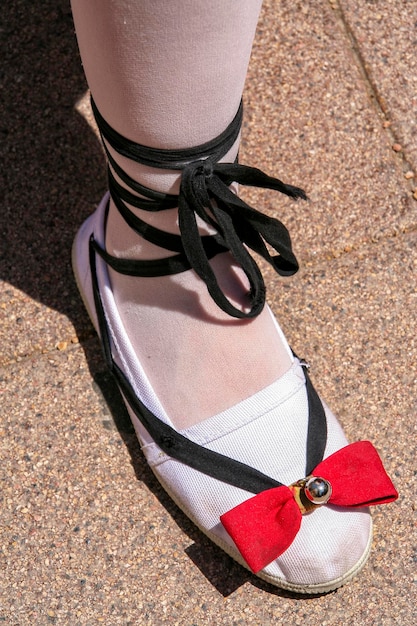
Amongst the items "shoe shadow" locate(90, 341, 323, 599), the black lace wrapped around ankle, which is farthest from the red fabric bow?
the black lace wrapped around ankle

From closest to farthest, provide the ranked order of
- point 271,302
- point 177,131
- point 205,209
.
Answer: point 177,131, point 205,209, point 271,302

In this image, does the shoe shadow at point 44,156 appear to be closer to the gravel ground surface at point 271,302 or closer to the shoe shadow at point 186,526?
the gravel ground surface at point 271,302

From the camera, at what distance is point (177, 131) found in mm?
875

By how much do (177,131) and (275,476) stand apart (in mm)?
543

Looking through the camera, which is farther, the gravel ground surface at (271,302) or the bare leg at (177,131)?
the gravel ground surface at (271,302)

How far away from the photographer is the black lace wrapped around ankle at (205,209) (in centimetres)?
92

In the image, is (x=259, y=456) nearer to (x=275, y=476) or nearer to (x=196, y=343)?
(x=275, y=476)

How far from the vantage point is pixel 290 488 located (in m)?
1.08

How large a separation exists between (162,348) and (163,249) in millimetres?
177

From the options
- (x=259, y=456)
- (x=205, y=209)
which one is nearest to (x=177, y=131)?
(x=205, y=209)

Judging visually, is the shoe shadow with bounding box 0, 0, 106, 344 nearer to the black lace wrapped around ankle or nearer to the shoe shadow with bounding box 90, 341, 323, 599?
the shoe shadow with bounding box 90, 341, 323, 599

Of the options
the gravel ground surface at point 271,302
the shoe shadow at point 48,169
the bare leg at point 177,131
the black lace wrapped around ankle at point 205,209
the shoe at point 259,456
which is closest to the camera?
the bare leg at point 177,131

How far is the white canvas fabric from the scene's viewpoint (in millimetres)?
1077

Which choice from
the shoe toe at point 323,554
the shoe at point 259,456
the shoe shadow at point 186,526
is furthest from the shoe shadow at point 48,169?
the shoe toe at point 323,554
